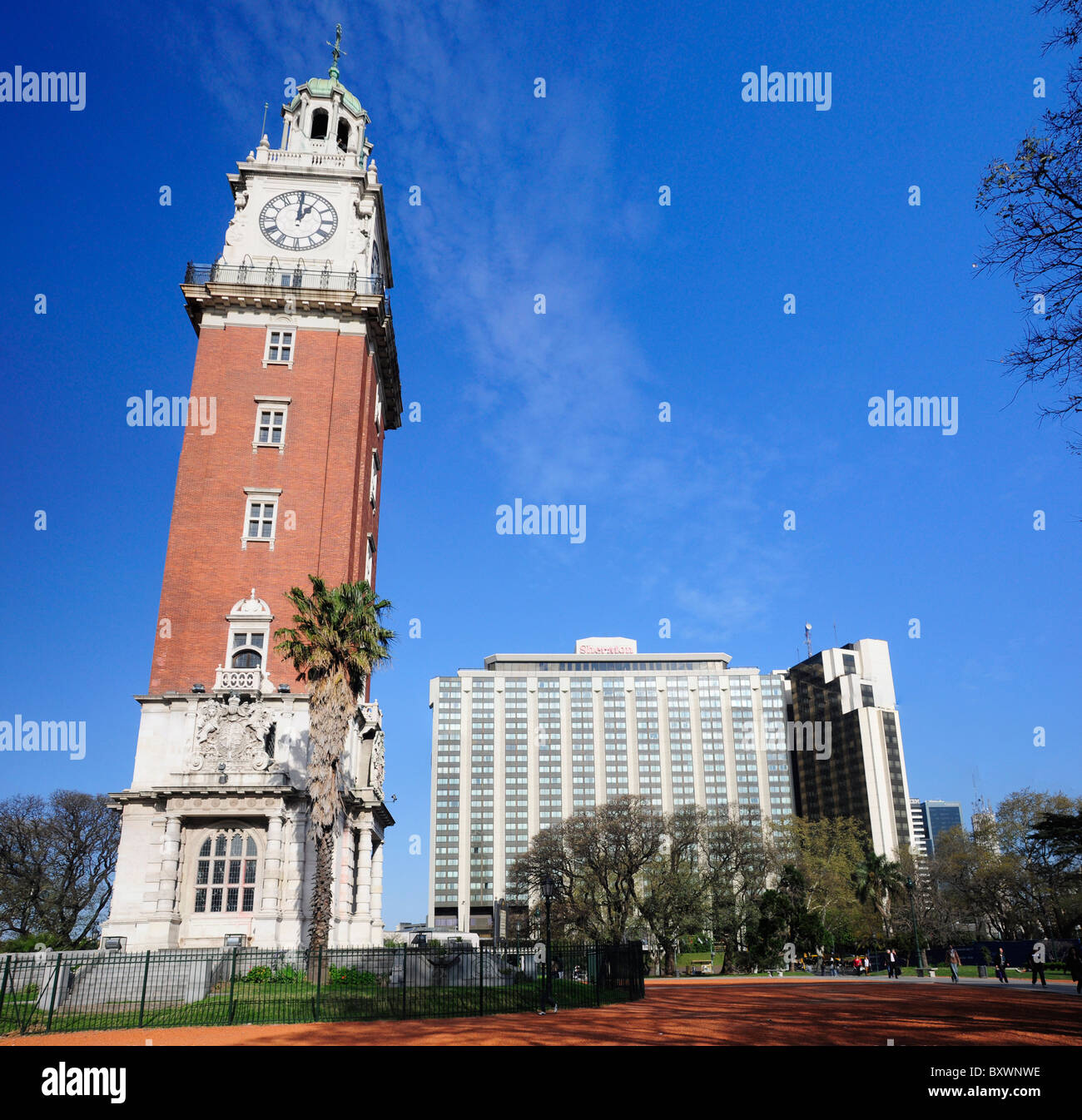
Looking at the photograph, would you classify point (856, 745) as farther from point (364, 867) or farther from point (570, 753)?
point (364, 867)

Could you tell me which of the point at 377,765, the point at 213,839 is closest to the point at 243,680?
the point at 213,839

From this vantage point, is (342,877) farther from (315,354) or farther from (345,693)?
(315,354)

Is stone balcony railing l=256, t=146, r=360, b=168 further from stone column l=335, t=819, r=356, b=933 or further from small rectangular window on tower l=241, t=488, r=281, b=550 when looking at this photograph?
stone column l=335, t=819, r=356, b=933

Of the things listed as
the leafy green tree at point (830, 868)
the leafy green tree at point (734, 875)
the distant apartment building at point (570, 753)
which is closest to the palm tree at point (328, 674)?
the leafy green tree at point (734, 875)

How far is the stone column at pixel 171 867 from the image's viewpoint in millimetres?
32875

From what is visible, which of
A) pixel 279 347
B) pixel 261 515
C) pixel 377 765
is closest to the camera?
pixel 261 515

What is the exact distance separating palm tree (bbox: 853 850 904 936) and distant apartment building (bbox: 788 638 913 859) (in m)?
68.8

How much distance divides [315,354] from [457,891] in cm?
13291

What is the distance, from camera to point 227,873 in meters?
33.9

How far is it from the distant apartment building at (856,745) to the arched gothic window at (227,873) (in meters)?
136

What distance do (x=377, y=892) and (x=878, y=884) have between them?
5819 cm

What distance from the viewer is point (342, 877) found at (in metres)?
38.7
